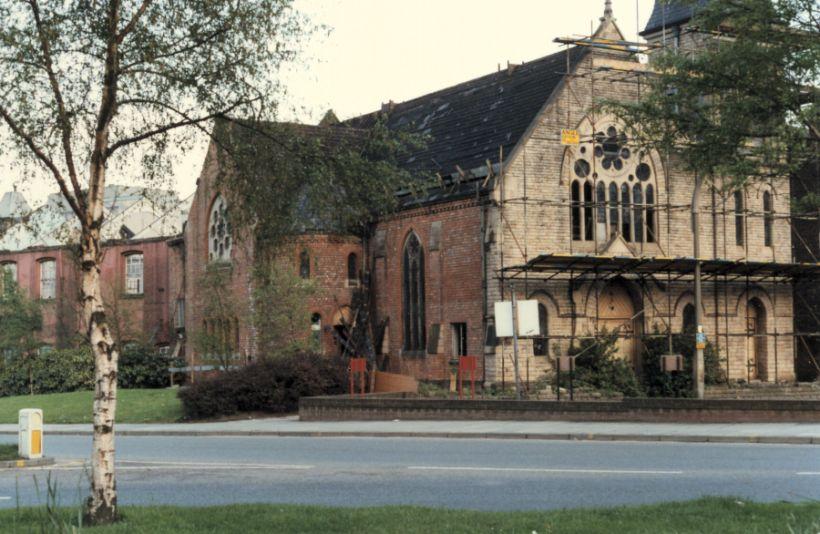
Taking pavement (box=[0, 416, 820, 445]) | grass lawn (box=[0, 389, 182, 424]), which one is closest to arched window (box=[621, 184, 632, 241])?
pavement (box=[0, 416, 820, 445])

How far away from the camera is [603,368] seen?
37750 mm

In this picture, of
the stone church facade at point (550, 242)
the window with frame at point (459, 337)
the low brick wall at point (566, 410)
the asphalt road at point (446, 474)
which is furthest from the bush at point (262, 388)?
the asphalt road at point (446, 474)

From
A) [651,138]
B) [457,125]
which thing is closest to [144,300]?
[457,125]

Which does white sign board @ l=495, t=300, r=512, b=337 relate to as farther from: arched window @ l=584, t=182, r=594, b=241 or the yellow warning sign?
arched window @ l=584, t=182, r=594, b=241

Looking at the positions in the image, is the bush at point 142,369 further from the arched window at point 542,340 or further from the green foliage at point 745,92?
the green foliage at point 745,92

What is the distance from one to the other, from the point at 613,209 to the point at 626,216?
1.98 ft

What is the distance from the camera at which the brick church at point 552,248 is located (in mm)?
38312

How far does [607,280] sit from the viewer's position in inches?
1560

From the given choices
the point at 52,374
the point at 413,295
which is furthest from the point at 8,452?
the point at 52,374

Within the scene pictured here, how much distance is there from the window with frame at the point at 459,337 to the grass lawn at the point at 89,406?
363 inches

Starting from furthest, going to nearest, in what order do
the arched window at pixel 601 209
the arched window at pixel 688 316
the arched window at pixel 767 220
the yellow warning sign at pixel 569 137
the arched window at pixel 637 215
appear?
the arched window at pixel 767 220, the arched window at pixel 688 316, the arched window at pixel 637 215, the arched window at pixel 601 209, the yellow warning sign at pixel 569 137

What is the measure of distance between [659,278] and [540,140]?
6.36 meters

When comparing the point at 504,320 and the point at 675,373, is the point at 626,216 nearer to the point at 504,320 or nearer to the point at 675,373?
the point at 675,373

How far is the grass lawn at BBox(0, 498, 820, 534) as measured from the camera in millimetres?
11203
